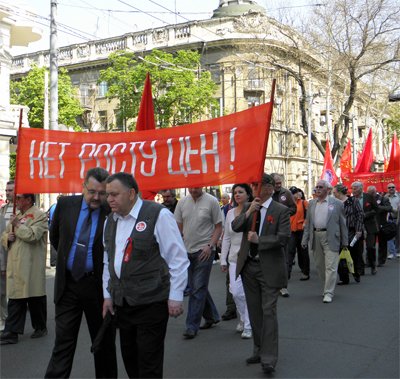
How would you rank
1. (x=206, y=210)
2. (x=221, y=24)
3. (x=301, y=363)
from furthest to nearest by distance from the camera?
(x=221, y=24) < (x=206, y=210) < (x=301, y=363)

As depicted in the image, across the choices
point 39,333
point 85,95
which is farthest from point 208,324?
point 85,95

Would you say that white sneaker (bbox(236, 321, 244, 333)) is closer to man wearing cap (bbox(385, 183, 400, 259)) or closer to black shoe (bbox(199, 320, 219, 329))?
black shoe (bbox(199, 320, 219, 329))

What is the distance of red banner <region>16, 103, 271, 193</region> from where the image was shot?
5355mm

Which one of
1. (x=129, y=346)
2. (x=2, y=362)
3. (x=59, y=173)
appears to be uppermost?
(x=59, y=173)

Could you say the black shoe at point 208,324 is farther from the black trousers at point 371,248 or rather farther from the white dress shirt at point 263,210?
the black trousers at point 371,248

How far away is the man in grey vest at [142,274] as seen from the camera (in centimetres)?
404

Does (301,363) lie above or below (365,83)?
below

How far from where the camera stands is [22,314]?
21.9 feet

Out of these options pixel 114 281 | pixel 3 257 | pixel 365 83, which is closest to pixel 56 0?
pixel 3 257

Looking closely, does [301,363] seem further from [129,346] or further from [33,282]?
[33,282]

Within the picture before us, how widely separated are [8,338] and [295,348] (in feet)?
10.3

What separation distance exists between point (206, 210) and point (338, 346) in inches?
85.4

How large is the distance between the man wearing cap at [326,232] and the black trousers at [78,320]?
16.6ft

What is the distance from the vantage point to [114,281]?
4195 mm
